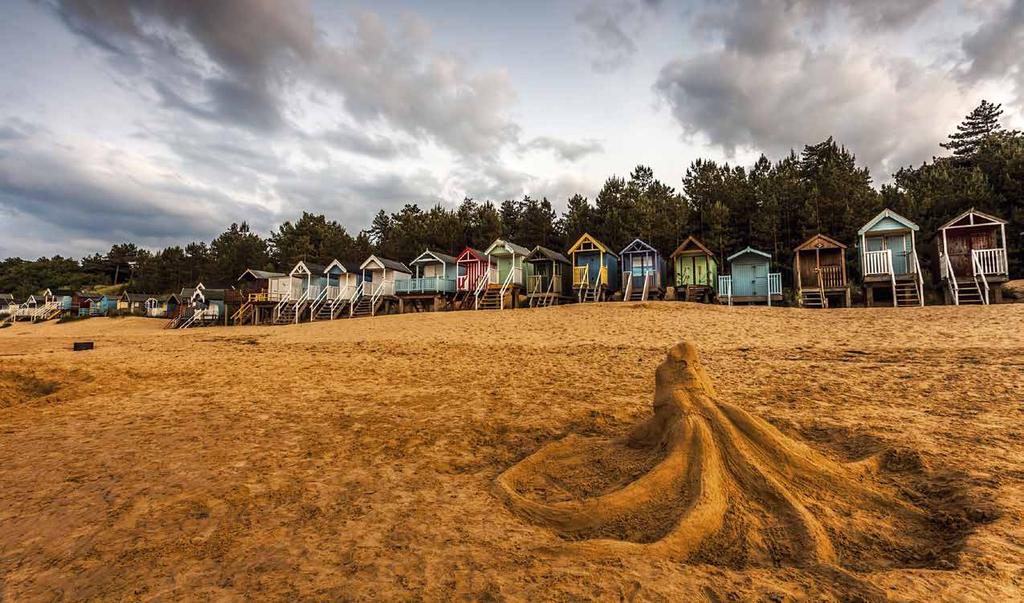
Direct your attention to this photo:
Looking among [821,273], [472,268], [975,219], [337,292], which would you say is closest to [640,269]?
[821,273]

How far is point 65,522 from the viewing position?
3.74 m

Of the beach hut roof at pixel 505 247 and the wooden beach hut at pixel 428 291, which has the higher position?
the beach hut roof at pixel 505 247

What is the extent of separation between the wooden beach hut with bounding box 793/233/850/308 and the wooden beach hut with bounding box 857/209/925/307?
1.10 m

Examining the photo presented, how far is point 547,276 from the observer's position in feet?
114

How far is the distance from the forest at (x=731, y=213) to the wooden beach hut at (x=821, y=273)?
6.75m

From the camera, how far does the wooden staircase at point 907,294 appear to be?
73.2 feet

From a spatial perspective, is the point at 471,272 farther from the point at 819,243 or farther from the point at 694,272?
the point at 819,243

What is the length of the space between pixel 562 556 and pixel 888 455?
3.87 meters

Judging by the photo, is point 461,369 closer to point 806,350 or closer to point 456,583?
point 456,583

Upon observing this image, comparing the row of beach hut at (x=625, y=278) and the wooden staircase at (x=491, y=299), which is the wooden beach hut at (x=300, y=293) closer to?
the row of beach hut at (x=625, y=278)

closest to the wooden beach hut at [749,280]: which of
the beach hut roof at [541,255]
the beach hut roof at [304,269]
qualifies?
the beach hut roof at [541,255]

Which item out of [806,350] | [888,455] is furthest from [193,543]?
[806,350]

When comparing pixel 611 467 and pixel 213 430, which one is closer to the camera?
pixel 611 467

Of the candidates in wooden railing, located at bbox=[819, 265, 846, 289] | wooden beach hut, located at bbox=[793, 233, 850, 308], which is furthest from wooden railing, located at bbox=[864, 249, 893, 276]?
wooden railing, located at bbox=[819, 265, 846, 289]
